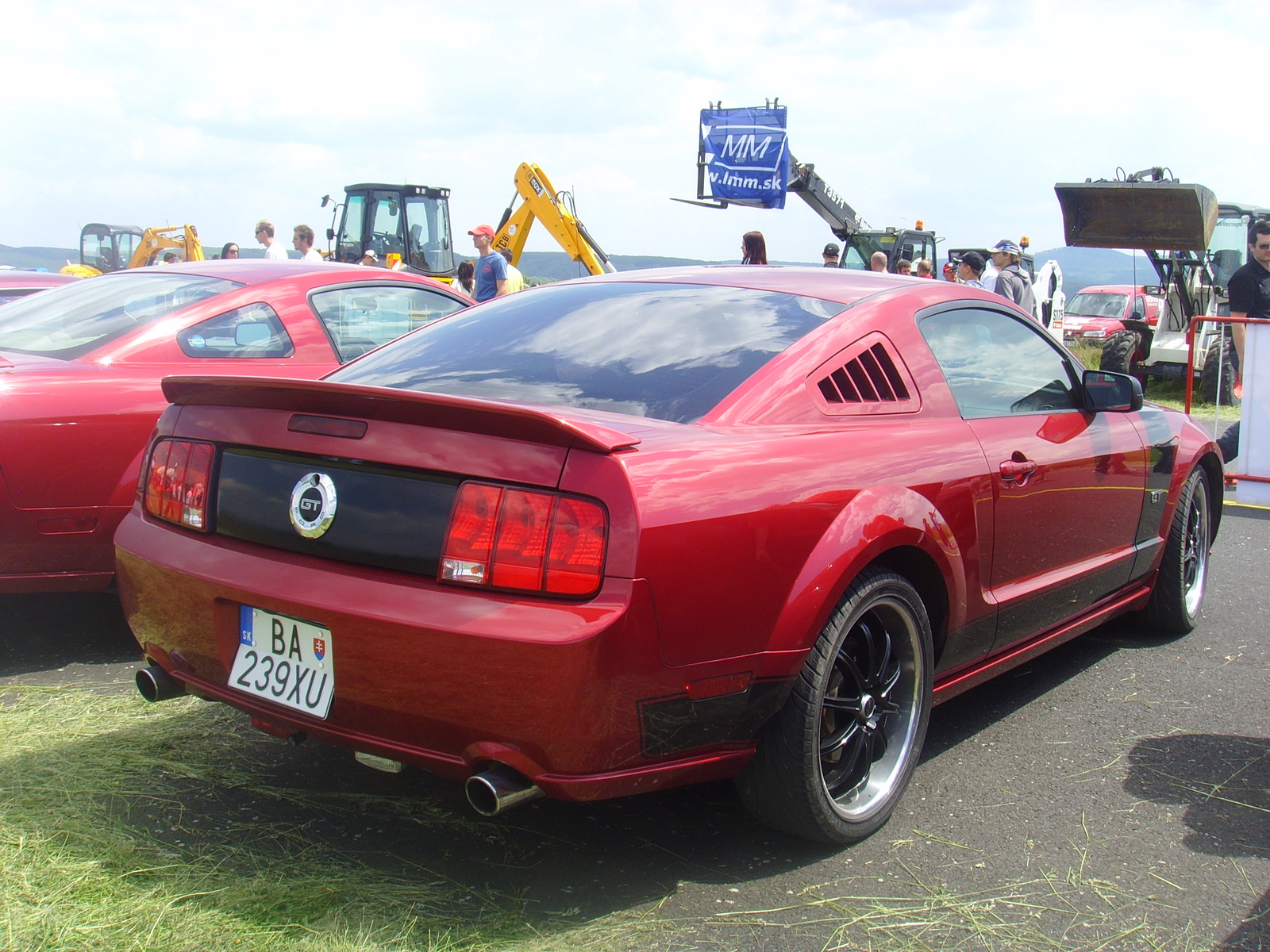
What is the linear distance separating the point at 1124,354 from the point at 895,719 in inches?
Answer: 537

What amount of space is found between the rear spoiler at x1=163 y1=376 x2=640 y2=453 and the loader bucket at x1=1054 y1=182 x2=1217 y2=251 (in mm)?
13615

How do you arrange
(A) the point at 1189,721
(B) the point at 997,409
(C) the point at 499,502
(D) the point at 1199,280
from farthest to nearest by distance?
(D) the point at 1199,280, (A) the point at 1189,721, (B) the point at 997,409, (C) the point at 499,502

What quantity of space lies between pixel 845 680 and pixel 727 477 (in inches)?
28.4

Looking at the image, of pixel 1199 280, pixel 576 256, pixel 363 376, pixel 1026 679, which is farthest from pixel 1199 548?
pixel 576 256

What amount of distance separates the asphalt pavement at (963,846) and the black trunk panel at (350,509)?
30.5 inches

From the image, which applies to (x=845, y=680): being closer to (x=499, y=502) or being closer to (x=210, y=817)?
(x=499, y=502)

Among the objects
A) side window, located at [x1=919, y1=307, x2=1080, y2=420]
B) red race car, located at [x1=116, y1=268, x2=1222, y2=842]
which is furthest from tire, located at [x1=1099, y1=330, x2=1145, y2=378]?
red race car, located at [x1=116, y1=268, x2=1222, y2=842]

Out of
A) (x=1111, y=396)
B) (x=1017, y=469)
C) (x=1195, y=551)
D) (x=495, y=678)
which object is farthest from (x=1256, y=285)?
(x=495, y=678)

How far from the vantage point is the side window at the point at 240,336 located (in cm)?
445

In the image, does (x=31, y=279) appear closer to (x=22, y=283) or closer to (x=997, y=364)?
(x=22, y=283)

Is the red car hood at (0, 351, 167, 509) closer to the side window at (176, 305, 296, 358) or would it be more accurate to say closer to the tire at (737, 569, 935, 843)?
the side window at (176, 305, 296, 358)

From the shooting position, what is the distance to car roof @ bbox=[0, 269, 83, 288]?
27.9ft

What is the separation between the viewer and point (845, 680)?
9.12 feet

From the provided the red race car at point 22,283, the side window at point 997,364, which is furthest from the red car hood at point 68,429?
the red race car at point 22,283
